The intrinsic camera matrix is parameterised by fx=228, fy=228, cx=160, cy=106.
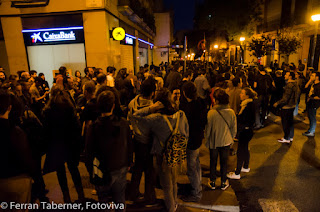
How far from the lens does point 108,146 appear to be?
276cm

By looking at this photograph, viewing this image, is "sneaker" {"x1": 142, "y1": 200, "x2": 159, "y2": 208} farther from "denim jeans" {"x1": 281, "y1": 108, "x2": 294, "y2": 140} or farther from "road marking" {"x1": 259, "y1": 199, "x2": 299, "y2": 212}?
"denim jeans" {"x1": 281, "y1": 108, "x2": 294, "y2": 140}

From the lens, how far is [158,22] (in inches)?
1578

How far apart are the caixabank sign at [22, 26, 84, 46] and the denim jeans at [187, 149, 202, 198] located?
384 inches

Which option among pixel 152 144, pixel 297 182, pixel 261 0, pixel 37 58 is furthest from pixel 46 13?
pixel 261 0

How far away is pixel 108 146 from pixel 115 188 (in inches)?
24.2

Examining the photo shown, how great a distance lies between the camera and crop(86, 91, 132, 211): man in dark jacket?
8.98 feet

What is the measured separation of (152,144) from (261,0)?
31893 mm

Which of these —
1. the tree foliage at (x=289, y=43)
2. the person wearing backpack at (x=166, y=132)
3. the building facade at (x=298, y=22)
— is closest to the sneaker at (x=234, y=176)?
the person wearing backpack at (x=166, y=132)

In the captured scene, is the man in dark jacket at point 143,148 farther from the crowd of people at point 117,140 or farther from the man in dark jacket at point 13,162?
the man in dark jacket at point 13,162

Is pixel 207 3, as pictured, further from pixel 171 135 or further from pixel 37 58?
pixel 171 135

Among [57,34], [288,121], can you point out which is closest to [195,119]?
[288,121]

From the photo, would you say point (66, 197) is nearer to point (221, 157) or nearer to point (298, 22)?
point (221, 157)

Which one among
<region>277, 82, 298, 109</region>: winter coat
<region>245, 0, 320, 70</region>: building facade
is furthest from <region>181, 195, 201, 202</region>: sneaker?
<region>245, 0, 320, 70</region>: building facade

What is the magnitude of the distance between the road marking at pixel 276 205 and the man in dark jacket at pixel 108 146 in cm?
250
